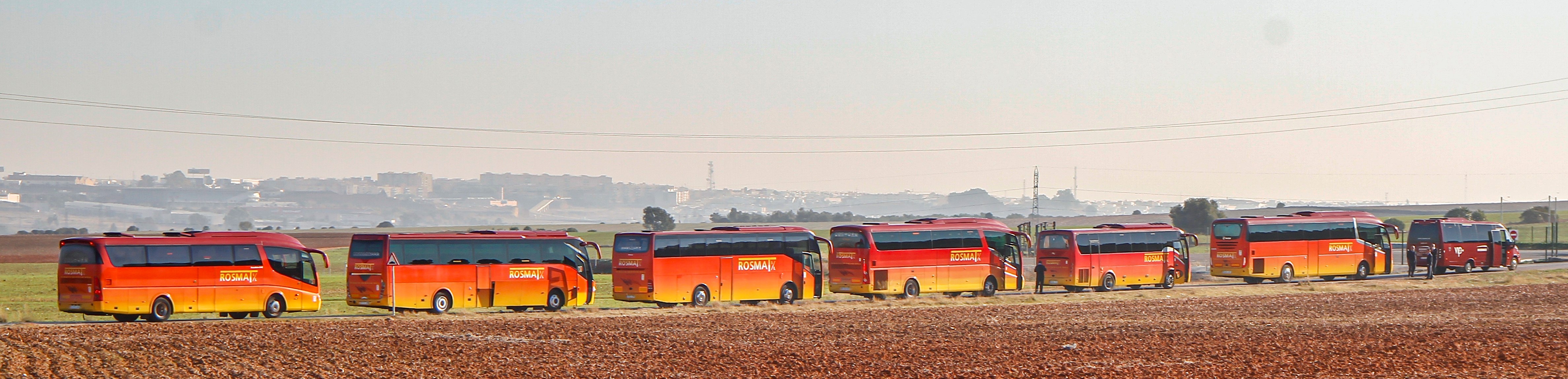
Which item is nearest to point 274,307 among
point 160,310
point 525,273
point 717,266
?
point 160,310

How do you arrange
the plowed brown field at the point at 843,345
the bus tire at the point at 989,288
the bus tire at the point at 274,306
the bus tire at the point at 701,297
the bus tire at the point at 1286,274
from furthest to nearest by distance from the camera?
the bus tire at the point at 1286,274 → the bus tire at the point at 989,288 → the bus tire at the point at 701,297 → the bus tire at the point at 274,306 → the plowed brown field at the point at 843,345

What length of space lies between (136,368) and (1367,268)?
158 feet

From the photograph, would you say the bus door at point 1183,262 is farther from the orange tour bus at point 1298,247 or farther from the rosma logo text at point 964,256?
the rosma logo text at point 964,256

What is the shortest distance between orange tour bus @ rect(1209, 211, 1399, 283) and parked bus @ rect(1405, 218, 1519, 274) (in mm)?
4397

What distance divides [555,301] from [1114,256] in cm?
2168

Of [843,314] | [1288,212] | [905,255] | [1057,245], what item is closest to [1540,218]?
[1288,212]

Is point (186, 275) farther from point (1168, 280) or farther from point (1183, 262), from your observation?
point (1183, 262)

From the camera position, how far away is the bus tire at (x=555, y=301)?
3519cm

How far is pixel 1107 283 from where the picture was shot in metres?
44.2

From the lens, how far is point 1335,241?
49.3 metres

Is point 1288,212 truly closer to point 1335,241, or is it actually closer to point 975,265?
point 1335,241

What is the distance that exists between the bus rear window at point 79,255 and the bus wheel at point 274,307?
4191 millimetres

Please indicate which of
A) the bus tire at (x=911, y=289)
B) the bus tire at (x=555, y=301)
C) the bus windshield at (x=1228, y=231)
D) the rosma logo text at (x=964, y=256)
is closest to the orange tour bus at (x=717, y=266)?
the bus tire at (x=555, y=301)

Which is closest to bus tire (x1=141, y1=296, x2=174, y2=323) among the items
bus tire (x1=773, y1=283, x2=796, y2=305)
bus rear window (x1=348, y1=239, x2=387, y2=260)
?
bus rear window (x1=348, y1=239, x2=387, y2=260)
